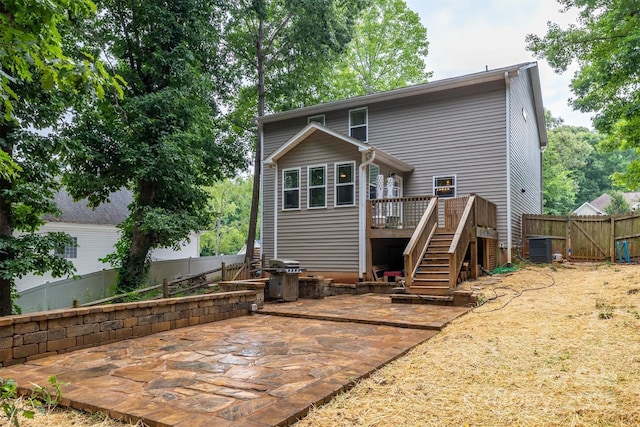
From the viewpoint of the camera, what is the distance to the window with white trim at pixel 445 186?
1252 centimetres

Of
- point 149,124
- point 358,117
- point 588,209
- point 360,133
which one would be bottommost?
point 588,209

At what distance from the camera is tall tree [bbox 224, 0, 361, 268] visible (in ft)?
57.3

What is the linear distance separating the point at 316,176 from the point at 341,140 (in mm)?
1405

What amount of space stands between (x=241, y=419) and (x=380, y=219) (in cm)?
902

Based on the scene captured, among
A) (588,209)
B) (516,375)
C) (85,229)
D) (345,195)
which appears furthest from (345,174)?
(588,209)

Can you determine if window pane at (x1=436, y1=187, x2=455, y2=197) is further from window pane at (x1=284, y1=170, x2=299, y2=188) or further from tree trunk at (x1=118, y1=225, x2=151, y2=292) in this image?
tree trunk at (x1=118, y1=225, x2=151, y2=292)

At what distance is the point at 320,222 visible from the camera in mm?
12180

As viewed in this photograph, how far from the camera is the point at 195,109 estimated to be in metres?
13.1

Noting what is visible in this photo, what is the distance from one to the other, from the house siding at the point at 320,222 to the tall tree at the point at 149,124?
10.1 ft

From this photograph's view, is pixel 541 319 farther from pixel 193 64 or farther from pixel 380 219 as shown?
pixel 193 64

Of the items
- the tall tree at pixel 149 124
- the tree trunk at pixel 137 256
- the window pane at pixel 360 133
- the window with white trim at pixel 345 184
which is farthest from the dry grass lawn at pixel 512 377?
the tree trunk at pixel 137 256

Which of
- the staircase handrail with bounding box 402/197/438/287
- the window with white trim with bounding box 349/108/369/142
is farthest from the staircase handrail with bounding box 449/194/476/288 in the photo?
the window with white trim with bounding box 349/108/369/142

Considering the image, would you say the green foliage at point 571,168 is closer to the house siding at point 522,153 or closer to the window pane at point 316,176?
the house siding at point 522,153

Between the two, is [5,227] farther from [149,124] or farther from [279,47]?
[279,47]
